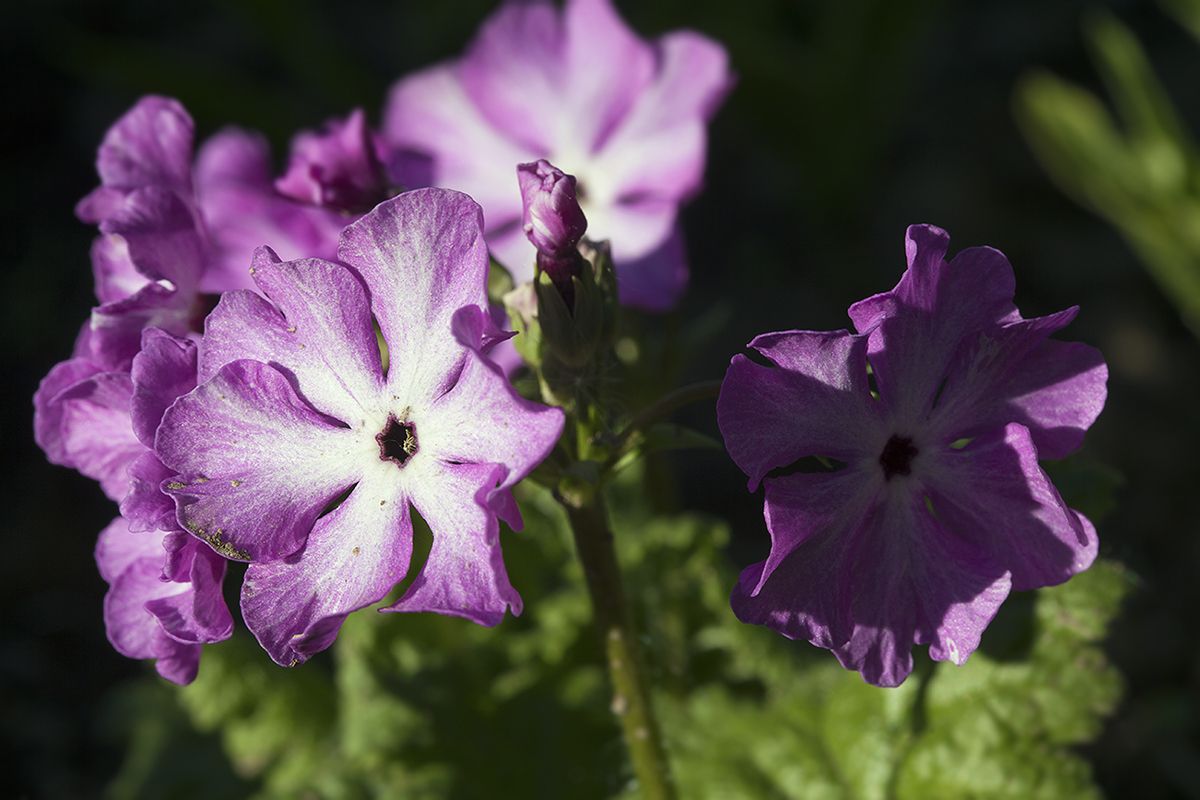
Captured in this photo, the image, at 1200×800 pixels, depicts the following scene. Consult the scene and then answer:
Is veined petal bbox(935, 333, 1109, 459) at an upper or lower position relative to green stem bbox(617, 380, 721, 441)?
upper

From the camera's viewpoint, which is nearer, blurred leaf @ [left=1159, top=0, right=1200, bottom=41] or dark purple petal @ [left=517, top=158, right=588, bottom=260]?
dark purple petal @ [left=517, top=158, right=588, bottom=260]

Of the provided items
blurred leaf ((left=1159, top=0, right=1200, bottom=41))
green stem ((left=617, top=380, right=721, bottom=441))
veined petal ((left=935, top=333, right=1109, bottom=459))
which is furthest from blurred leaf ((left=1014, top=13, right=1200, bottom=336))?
green stem ((left=617, top=380, right=721, bottom=441))

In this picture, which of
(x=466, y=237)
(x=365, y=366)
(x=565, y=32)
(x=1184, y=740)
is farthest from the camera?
(x=1184, y=740)

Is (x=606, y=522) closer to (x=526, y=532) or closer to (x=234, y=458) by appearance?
(x=234, y=458)

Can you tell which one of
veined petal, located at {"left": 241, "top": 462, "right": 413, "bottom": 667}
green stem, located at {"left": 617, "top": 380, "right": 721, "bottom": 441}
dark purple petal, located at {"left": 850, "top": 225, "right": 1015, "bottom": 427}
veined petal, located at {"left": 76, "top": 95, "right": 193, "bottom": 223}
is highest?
dark purple petal, located at {"left": 850, "top": 225, "right": 1015, "bottom": 427}

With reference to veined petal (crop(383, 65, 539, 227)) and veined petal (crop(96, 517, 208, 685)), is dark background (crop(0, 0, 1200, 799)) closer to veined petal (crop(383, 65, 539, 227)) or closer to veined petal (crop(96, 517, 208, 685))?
veined petal (crop(383, 65, 539, 227))

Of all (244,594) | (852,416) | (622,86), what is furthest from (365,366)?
(622,86)

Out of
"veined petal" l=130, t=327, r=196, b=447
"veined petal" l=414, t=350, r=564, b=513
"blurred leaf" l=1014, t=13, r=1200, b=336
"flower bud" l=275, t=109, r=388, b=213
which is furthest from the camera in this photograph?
"blurred leaf" l=1014, t=13, r=1200, b=336
